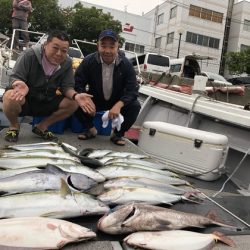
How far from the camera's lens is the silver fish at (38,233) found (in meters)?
2.16

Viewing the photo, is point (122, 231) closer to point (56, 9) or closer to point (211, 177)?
point (211, 177)

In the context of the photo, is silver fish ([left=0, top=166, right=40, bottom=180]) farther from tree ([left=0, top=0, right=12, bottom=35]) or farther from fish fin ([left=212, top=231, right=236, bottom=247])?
tree ([left=0, top=0, right=12, bottom=35])

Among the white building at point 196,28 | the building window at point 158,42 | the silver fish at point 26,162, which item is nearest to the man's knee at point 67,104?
the silver fish at point 26,162

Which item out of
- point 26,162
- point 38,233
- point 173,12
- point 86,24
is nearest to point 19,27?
point 26,162

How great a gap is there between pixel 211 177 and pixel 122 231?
8.73 ft

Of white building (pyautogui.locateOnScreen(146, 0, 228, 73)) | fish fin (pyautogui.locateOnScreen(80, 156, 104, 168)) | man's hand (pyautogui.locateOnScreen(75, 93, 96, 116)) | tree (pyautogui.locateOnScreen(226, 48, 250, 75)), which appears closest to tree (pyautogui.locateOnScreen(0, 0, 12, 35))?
white building (pyautogui.locateOnScreen(146, 0, 228, 73))

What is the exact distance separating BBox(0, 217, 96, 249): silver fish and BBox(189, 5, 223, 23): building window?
45.5 m

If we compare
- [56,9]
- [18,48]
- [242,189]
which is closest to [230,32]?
[56,9]

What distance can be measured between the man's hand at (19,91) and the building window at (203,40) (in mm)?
43247

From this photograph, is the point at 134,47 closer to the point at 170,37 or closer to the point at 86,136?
the point at 170,37

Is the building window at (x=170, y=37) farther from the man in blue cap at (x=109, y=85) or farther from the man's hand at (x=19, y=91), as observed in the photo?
the man's hand at (x=19, y=91)

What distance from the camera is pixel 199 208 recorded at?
3.33 metres

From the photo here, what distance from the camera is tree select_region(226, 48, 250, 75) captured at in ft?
117

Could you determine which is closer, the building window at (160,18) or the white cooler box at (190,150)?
the white cooler box at (190,150)
